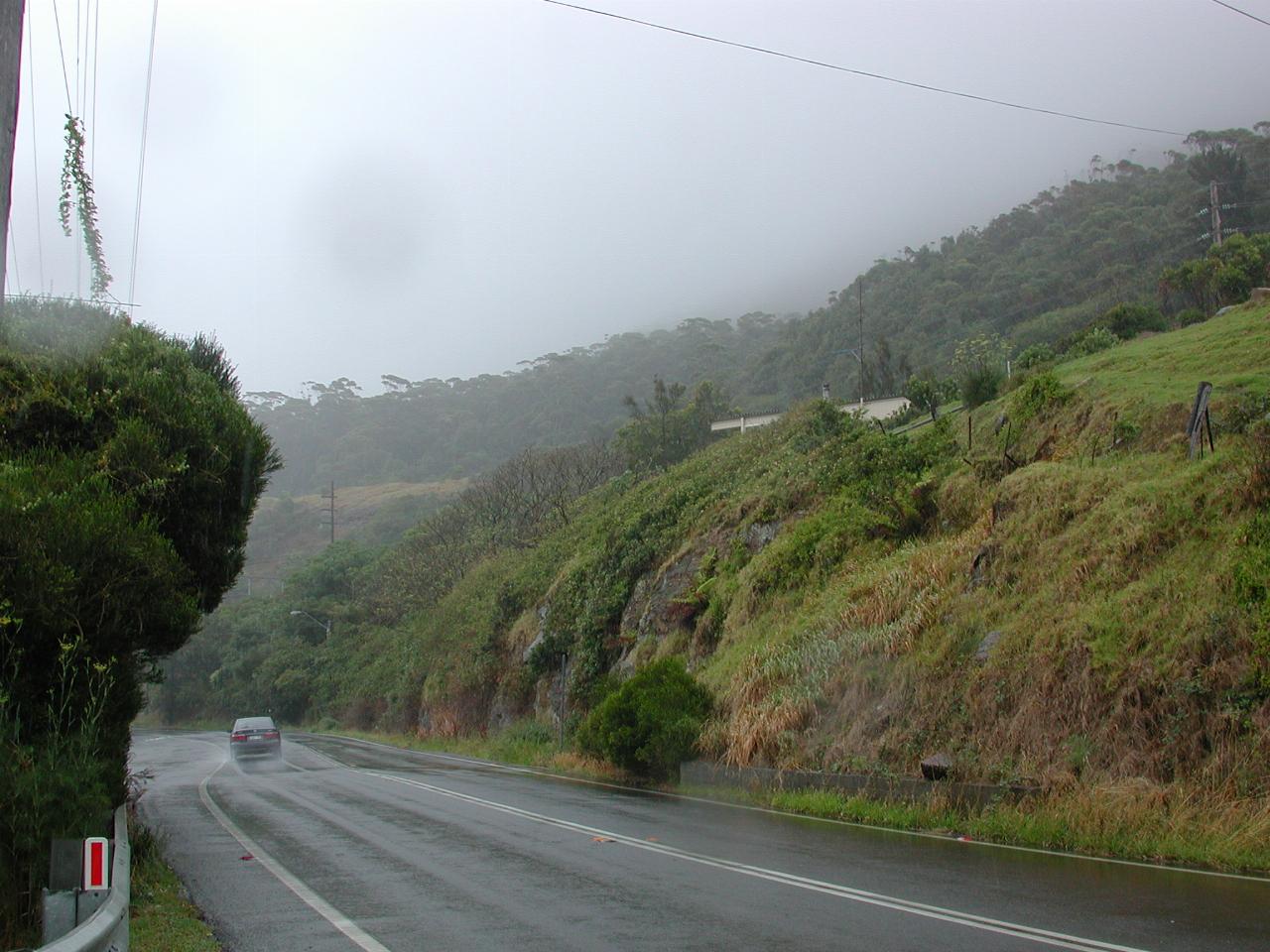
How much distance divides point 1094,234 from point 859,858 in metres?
67.1

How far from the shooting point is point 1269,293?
24.7 metres

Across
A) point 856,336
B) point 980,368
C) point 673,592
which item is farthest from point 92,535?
point 856,336

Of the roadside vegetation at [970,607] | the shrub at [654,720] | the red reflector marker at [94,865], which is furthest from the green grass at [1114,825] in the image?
the red reflector marker at [94,865]

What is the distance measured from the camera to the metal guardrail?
16.3 feet

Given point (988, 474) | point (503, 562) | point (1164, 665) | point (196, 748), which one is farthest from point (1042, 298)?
point (1164, 665)

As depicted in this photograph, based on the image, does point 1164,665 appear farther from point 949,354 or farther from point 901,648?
point 949,354

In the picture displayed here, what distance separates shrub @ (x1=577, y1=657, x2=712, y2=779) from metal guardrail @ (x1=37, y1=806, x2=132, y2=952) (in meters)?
13.1

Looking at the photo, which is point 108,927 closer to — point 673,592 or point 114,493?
point 114,493

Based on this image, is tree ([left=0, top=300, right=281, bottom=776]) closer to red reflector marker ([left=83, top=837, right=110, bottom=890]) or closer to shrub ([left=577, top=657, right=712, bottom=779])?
red reflector marker ([left=83, top=837, right=110, bottom=890])

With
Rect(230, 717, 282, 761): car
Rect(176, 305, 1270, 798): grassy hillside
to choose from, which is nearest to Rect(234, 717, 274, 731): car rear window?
Rect(230, 717, 282, 761): car

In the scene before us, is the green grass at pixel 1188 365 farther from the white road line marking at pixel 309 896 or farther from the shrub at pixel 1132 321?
the white road line marking at pixel 309 896

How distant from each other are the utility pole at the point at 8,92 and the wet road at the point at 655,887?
20.4 ft

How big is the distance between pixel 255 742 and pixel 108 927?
91.4ft

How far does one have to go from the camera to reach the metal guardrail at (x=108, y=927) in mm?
4973
